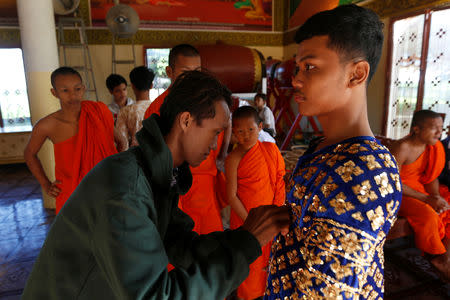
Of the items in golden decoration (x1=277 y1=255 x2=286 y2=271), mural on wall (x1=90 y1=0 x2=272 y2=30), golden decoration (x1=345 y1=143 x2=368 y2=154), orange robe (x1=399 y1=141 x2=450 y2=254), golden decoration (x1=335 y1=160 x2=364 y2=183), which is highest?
mural on wall (x1=90 y1=0 x2=272 y2=30)

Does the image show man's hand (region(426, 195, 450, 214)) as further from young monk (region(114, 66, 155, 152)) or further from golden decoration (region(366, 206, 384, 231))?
young monk (region(114, 66, 155, 152))

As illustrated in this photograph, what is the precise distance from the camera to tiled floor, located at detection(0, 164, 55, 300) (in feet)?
8.43

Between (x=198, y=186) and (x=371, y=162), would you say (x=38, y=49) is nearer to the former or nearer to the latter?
(x=198, y=186)

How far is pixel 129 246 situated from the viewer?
0.66 m

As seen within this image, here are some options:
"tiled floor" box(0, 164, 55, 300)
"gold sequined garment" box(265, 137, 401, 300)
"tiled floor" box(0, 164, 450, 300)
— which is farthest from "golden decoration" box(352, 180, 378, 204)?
"tiled floor" box(0, 164, 55, 300)

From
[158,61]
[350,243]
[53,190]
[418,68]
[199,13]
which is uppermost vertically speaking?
[199,13]

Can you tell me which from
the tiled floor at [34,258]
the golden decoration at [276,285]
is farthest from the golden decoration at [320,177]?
the tiled floor at [34,258]

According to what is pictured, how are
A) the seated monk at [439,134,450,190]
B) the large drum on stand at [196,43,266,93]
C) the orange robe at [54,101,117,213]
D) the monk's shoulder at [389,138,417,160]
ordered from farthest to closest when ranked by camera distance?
the large drum on stand at [196,43,266,93]
the seated monk at [439,134,450,190]
the monk's shoulder at [389,138,417,160]
the orange robe at [54,101,117,213]

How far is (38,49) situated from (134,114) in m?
2.15

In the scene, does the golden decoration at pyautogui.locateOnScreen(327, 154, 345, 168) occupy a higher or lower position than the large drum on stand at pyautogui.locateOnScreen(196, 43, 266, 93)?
lower

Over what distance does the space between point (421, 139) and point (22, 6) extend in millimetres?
4850

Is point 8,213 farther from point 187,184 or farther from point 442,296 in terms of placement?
point 442,296

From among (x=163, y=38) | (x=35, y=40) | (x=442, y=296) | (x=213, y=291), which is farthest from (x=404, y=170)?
(x=163, y=38)

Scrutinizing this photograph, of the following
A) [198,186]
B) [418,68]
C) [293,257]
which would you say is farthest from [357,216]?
[418,68]
